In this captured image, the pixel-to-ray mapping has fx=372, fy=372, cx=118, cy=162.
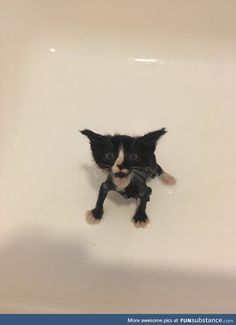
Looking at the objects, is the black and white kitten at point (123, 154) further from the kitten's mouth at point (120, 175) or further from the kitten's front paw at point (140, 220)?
the kitten's front paw at point (140, 220)

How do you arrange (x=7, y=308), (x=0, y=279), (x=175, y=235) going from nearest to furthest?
(x=7, y=308)
(x=0, y=279)
(x=175, y=235)

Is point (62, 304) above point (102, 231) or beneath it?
beneath

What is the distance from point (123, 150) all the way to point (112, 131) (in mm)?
526

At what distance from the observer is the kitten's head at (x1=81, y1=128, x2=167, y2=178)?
0.80m

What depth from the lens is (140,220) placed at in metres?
1.13

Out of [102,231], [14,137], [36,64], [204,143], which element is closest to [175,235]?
[102,231]

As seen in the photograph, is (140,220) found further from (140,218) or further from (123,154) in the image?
(123,154)

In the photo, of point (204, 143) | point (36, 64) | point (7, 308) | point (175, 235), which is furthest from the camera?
point (36, 64)

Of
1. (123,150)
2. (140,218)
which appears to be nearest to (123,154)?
(123,150)

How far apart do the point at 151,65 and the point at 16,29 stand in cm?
52

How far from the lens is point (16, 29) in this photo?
53.0 inches

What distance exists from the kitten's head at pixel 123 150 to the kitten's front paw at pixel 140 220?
1.04 ft

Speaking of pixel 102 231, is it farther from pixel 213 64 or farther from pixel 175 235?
pixel 213 64

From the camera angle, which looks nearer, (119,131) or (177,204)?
(177,204)
